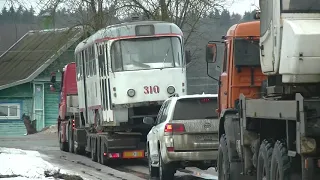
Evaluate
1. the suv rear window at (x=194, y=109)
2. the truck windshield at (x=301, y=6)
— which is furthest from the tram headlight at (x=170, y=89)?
the truck windshield at (x=301, y=6)

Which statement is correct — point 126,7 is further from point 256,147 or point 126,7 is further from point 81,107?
point 256,147

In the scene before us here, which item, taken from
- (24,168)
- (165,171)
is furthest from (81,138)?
(165,171)

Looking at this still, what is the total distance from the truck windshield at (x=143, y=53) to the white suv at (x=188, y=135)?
5.10m

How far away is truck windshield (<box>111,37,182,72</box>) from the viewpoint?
21.7 metres

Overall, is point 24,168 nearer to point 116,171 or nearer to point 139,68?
point 116,171

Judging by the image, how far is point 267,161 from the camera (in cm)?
1088

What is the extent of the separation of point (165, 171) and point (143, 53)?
6067 millimetres

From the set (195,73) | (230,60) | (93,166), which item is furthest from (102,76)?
(195,73)

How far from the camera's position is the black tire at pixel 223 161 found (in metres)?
13.6

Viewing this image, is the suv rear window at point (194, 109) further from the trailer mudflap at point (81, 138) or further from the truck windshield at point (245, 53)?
the trailer mudflap at point (81, 138)

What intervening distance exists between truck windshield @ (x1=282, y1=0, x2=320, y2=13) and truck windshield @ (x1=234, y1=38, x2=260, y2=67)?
384 cm

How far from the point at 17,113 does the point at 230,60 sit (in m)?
40.0

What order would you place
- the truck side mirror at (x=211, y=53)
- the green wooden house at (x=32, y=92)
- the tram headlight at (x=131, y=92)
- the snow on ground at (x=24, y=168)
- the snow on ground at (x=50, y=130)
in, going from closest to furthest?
1. the truck side mirror at (x=211, y=53)
2. the snow on ground at (x=24, y=168)
3. the tram headlight at (x=131, y=92)
4. the snow on ground at (x=50, y=130)
5. the green wooden house at (x=32, y=92)

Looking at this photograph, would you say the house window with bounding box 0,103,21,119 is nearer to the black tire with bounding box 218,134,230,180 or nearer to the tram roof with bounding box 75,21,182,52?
the tram roof with bounding box 75,21,182,52
